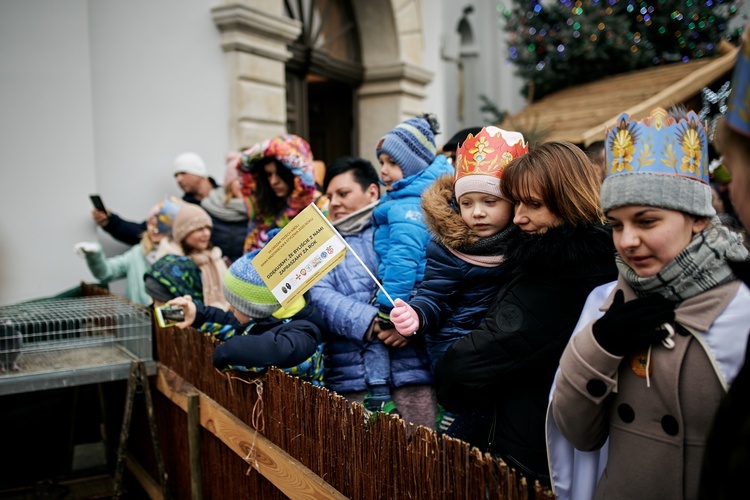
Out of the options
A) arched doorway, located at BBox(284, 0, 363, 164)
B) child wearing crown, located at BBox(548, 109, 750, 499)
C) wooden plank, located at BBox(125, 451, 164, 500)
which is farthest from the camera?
arched doorway, located at BBox(284, 0, 363, 164)

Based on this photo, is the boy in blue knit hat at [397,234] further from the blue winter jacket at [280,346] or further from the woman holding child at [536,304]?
the woman holding child at [536,304]

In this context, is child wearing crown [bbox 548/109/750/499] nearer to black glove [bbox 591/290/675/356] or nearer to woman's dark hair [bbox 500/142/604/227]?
black glove [bbox 591/290/675/356]

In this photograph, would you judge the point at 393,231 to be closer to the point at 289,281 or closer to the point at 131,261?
the point at 289,281

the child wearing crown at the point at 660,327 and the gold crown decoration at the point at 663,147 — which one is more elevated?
the gold crown decoration at the point at 663,147

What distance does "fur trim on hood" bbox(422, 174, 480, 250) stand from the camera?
7.22 feet

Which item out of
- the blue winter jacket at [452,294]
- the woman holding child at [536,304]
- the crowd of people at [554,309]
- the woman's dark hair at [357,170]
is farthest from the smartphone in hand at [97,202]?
the woman holding child at [536,304]

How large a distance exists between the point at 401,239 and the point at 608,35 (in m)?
9.85

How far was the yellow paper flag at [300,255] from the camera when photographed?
7.19 ft

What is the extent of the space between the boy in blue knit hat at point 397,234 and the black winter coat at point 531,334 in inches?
25.2

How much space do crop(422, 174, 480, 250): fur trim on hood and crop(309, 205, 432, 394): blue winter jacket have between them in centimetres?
54

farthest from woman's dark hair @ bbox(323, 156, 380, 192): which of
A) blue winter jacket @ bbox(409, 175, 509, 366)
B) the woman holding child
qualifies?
the woman holding child

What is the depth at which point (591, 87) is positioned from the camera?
9.70 meters

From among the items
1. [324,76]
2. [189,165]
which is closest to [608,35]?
[324,76]

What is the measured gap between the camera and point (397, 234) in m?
2.75
